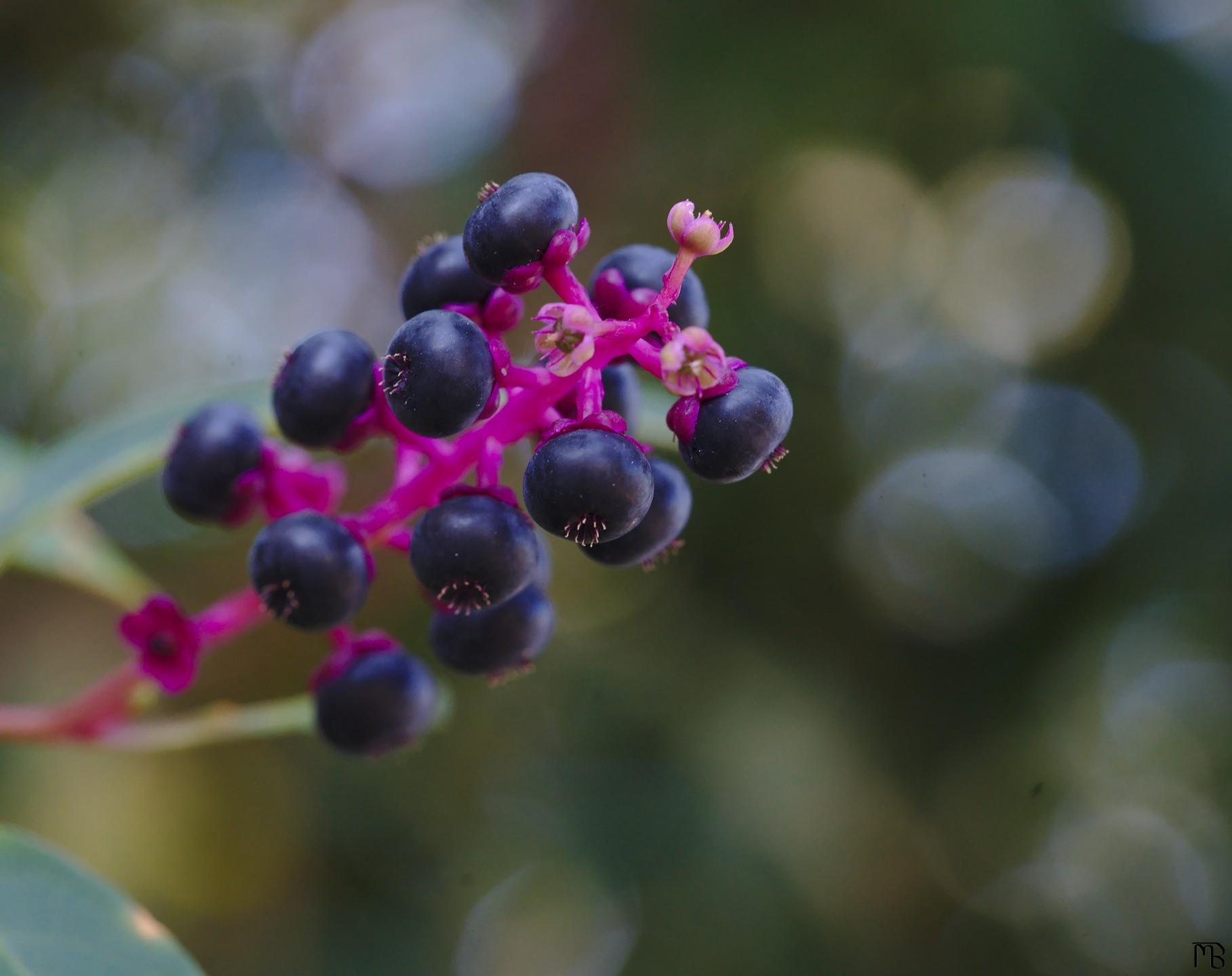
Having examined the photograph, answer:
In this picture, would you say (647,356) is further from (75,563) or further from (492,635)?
(75,563)

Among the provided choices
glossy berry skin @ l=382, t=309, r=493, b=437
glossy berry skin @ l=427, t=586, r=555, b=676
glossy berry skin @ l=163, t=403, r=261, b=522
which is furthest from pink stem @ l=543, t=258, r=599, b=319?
glossy berry skin @ l=163, t=403, r=261, b=522

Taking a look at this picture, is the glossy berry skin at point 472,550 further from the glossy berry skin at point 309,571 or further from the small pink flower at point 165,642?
the small pink flower at point 165,642

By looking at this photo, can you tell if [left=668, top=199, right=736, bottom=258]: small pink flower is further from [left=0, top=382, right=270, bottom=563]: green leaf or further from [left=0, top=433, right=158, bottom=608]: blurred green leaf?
[left=0, top=433, right=158, bottom=608]: blurred green leaf

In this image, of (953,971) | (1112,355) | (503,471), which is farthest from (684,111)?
(953,971)

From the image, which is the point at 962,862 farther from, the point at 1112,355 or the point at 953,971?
the point at 1112,355

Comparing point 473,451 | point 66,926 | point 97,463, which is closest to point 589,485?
point 473,451
